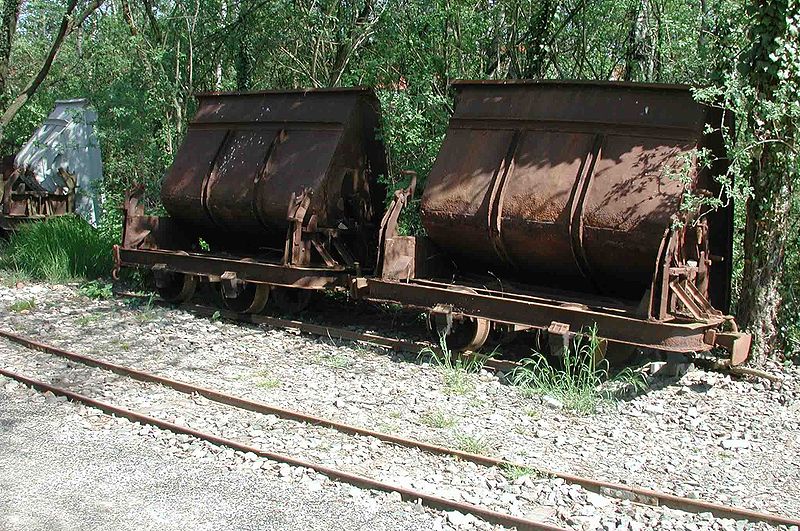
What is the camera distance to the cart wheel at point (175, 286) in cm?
1181

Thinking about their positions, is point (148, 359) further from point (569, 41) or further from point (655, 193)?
point (569, 41)

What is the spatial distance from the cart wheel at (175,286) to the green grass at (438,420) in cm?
573

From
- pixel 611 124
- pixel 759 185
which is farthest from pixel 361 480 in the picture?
pixel 759 185

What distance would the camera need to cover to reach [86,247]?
575 inches

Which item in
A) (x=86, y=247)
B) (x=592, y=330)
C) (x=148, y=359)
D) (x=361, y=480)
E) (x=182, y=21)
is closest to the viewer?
(x=361, y=480)

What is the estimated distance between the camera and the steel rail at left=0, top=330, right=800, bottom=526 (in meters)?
5.27

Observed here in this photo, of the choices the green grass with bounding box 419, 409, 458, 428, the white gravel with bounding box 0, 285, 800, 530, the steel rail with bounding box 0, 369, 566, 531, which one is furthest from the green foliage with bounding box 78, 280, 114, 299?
the green grass with bounding box 419, 409, 458, 428

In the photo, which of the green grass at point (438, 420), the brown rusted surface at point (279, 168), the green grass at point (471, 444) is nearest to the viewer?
the green grass at point (471, 444)

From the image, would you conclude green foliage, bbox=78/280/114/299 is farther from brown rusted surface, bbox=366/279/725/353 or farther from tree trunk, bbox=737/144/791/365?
tree trunk, bbox=737/144/791/365

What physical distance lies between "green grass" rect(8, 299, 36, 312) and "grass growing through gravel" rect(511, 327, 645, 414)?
7162 millimetres

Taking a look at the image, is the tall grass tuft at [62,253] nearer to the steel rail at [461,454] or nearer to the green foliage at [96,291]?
the green foliage at [96,291]

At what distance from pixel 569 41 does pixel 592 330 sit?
7.13 m

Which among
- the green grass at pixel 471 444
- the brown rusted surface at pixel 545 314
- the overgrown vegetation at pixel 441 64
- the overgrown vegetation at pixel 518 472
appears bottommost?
the overgrown vegetation at pixel 518 472

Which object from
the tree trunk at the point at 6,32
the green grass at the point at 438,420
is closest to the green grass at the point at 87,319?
the green grass at the point at 438,420
